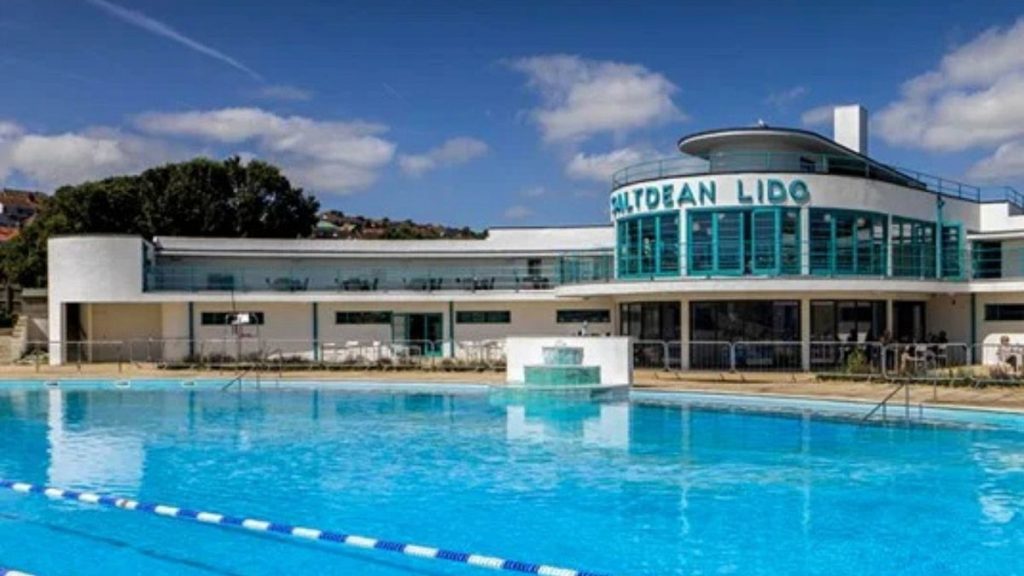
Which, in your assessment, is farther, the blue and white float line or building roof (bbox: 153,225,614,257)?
building roof (bbox: 153,225,614,257)

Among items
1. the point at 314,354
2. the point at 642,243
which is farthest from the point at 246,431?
the point at 314,354

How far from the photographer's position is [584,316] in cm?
4069

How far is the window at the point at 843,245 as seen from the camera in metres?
31.8

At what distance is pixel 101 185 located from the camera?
2436 inches

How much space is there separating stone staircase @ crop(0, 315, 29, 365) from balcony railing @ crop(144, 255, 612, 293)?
24.2ft

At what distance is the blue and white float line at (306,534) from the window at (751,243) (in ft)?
71.8

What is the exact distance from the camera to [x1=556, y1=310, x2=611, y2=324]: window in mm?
40375

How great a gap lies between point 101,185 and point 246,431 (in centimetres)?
4606

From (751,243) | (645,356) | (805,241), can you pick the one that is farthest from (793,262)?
(645,356)

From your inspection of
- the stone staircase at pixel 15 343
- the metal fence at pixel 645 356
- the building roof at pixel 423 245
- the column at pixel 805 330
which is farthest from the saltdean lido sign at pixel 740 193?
the stone staircase at pixel 15 343

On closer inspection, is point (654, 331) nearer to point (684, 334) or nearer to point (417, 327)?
point (684, 334)

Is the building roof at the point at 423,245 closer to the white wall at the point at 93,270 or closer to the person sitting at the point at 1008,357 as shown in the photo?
the white wall at the point at 93,270

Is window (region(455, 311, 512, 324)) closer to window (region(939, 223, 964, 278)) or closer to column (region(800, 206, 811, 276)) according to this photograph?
column (region(800, 206, 811, 276))

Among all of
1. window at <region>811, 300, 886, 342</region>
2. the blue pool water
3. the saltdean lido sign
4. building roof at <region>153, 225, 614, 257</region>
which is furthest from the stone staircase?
window at <region>811, 300, 886, 342</region>
